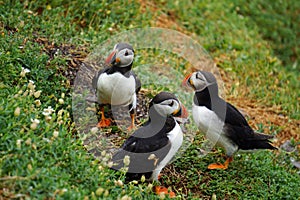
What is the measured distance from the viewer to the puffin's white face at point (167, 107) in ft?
15.9

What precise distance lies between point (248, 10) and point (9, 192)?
7610mm

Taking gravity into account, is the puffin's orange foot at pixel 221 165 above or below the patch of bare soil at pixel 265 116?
above

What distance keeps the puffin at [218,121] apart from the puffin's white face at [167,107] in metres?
0.54

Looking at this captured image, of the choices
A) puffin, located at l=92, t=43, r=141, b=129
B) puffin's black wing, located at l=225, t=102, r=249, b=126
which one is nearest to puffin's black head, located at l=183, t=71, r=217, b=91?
puffin's black wing, located at l=225, t=102, r=249, b=126

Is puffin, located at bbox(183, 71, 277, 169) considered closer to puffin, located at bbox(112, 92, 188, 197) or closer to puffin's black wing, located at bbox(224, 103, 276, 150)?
puffin's black wing, located at bbox(224, 103, 276, 150)

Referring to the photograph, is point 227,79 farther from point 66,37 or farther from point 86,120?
point 86,120

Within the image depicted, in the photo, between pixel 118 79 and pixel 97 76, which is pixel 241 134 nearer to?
pixel 118 79

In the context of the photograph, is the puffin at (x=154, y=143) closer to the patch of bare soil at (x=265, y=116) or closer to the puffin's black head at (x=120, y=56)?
the puffin's black head at (x=120, y=56)

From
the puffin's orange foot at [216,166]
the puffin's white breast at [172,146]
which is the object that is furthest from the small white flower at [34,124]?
the puffin's orange foot at [216,166]

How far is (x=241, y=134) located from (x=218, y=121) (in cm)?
32

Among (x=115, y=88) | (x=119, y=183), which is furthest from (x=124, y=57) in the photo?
(x=119, y=183)

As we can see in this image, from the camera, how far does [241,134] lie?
5.43 meters

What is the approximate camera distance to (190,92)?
707 cm

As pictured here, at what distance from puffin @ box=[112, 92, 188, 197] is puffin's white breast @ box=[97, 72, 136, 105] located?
24.3 inches
